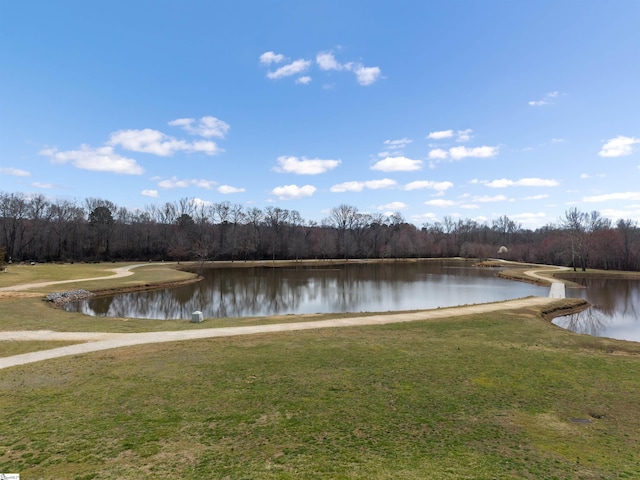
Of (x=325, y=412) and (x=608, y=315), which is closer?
(x=325, y=412)

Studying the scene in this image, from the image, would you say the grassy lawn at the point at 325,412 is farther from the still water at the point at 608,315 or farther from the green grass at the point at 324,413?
the still water at the point at 608,315

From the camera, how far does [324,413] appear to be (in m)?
6.21

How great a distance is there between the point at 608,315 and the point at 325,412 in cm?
2016

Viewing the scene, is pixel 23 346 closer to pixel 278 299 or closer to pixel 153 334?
pixel 153 334

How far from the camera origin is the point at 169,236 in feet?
230

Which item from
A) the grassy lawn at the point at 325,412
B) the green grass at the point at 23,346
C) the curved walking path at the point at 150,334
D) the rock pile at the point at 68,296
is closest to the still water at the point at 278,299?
the rock pile at the point at 68,296

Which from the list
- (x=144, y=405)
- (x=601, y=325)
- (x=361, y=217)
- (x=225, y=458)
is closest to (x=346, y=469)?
(x=225, y=458)

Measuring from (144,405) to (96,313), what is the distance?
50.4ft

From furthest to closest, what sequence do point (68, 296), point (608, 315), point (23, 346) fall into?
point (68, 296) → point (608, 315) → point (23, 346)

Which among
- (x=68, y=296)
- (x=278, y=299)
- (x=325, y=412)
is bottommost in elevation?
(x=278, y=299)

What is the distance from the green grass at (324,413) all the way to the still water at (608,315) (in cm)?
631

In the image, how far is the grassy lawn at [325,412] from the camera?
15.6 feet

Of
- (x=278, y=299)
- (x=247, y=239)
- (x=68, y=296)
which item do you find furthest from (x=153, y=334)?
(x=247, y=239)

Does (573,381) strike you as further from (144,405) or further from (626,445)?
(144,405)
